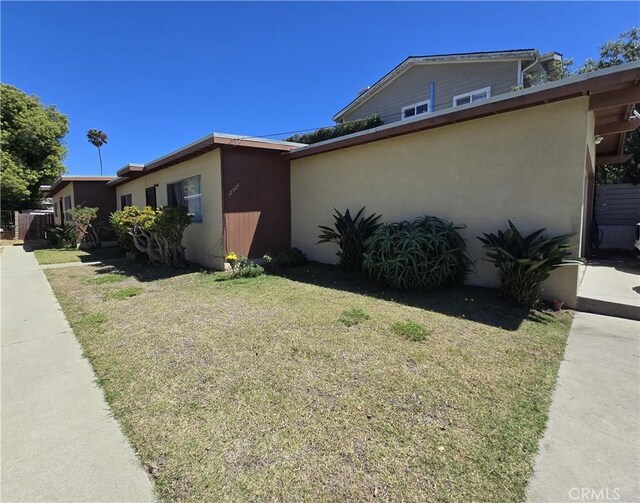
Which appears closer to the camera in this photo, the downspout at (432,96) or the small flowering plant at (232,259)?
the small flowering plant at (232,259)

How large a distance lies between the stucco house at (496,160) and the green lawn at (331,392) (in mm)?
1404

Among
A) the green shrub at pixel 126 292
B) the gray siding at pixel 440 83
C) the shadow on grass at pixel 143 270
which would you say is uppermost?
the gray siding at pixel 440 83

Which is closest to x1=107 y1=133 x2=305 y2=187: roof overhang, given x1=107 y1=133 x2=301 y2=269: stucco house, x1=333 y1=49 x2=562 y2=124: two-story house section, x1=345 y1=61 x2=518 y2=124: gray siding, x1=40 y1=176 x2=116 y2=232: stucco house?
x1=107 y1=133 x2=301 y2=269: stucco house

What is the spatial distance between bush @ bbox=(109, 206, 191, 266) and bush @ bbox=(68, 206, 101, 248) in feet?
21.7

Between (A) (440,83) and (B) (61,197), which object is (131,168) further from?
(A) (440,83)

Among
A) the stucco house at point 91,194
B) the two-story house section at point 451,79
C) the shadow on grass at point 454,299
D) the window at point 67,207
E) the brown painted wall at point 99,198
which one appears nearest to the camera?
the shadow on grass at point 454,299

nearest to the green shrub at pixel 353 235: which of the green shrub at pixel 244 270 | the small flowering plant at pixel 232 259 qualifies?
the green shrub at pixel 244 270

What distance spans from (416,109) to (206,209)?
979cm

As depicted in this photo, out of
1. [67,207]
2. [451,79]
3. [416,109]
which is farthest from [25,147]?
[451,79]

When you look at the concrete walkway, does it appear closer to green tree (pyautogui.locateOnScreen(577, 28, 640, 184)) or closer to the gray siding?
the gray siding

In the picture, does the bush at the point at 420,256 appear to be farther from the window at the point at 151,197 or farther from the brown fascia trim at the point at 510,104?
the window at the point at 151,197

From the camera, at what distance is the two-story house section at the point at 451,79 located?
10.9m
